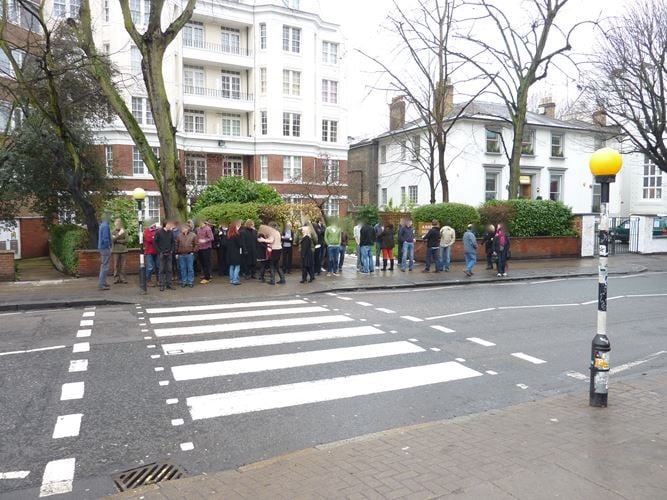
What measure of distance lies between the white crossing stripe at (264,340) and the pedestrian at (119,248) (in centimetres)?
780

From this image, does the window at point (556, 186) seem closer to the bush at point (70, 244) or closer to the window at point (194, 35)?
the window at point (194, 35)

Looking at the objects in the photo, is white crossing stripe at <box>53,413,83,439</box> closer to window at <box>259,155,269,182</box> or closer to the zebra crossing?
the zebra crossing

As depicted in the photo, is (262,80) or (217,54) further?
(262,80)

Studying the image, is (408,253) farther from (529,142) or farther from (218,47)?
(218,47)

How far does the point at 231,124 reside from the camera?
44.5 metres

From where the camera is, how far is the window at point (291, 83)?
146ft

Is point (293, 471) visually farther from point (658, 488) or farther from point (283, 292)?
point (283, 292)

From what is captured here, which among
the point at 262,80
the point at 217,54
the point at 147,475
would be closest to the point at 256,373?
the point at 147,475

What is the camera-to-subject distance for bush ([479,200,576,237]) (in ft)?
78.2

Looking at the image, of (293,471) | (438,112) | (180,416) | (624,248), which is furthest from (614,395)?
(624,248)

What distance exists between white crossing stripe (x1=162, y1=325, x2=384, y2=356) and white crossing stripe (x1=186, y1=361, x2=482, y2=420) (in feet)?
6.84

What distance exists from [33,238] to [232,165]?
19.3 m

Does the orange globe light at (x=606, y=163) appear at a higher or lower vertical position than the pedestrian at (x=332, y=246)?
higher

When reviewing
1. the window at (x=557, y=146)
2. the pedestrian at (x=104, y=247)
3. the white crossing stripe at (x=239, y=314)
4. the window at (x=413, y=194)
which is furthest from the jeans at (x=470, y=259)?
the window at (x=557, y=146)
